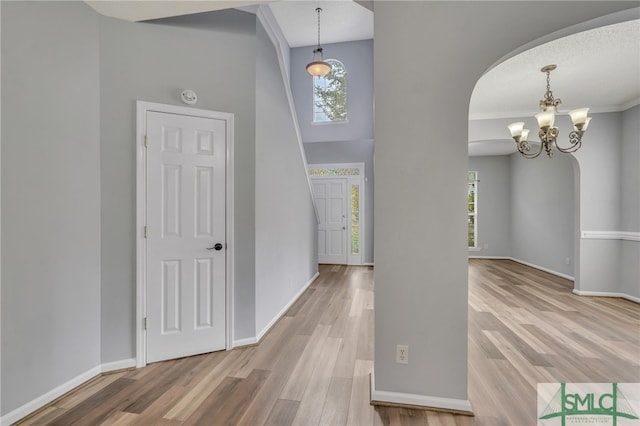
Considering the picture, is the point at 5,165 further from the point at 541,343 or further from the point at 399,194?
the point at 541,343

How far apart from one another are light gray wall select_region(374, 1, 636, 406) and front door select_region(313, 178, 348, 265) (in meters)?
4.92

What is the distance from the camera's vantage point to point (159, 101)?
8.00ft

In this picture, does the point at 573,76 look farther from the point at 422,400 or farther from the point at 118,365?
the point at 118,365

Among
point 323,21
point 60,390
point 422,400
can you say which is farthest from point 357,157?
point 60,390

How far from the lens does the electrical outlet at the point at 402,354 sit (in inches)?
74.0

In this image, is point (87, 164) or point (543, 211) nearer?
point (87, 164)

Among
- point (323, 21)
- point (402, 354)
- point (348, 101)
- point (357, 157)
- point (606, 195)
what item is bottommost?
point (402, 354)

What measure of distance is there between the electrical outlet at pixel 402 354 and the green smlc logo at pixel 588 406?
2.76ft

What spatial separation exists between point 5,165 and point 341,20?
529cm

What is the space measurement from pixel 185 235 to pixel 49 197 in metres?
0.91

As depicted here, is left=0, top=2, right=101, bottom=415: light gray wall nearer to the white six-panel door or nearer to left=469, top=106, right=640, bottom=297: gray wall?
the white six-panel door

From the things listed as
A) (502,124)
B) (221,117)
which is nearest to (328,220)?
(502,124)

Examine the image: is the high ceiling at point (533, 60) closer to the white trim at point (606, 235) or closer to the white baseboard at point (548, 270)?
the white trim at point (606, 235)

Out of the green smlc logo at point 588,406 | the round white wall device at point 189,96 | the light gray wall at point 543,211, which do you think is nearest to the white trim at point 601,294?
the light gray wall at point 543,211
